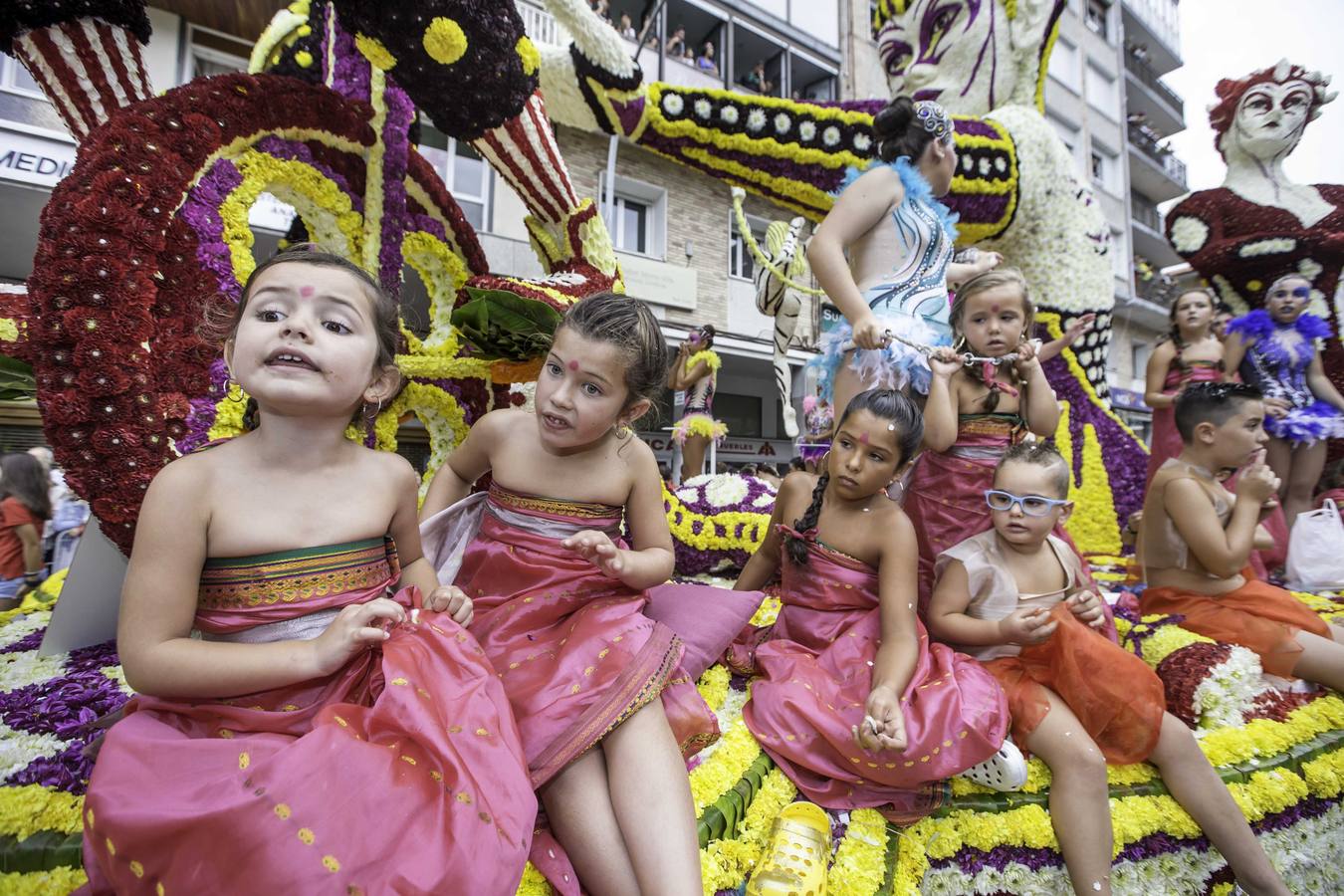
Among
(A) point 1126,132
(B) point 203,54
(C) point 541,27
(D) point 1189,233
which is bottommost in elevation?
(D) point 1189,233

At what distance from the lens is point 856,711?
1.33 m

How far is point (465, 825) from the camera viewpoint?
2.64 feet

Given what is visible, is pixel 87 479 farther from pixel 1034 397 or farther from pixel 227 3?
pixel 227 3

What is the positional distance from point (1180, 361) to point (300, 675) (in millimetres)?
4239

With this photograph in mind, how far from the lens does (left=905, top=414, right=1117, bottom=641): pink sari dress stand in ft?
6.34

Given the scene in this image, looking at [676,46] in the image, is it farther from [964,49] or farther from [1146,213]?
[1146,213]

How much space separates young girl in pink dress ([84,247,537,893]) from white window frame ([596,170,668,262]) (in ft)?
27.4

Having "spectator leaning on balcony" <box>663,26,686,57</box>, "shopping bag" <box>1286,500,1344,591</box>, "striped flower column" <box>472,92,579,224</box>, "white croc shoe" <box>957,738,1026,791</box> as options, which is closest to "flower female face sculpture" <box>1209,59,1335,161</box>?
"shopping bag" <box>1286,500,1344,591</box>

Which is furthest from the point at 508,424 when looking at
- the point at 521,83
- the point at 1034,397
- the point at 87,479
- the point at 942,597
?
the point at 1034,397

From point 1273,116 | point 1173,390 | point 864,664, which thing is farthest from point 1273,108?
point 864,664

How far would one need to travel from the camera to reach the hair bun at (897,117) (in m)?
2.02

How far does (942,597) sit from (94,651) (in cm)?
220

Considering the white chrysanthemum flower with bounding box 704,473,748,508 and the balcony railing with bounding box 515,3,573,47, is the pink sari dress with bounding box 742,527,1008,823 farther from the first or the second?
the balcony railing with bounding box 515,3,573,47

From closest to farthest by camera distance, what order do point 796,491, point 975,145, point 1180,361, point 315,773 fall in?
1. point 315,773
2. point 796,491
3. point 975,145
4. point 1180,361
